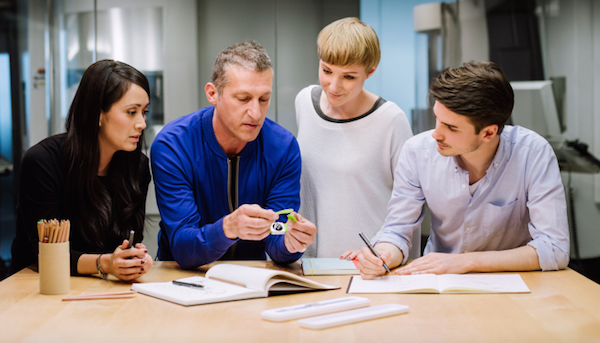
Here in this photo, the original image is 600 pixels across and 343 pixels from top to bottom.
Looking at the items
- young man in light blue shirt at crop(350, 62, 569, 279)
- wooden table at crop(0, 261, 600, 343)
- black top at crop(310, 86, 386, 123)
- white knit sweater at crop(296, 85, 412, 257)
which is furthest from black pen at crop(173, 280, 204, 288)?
black top at crop(310, 86, 386, 123)

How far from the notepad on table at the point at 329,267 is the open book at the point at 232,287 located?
0.20 m

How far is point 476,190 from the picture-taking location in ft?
6.66

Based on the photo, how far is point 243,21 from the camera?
4129 mm

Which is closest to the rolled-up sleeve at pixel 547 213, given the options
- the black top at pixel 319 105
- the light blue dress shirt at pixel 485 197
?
the light blue dress shirt at pixel 485 197

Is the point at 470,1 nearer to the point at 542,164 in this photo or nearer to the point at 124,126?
the point at 542,164

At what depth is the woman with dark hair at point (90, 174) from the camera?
1.81 meters

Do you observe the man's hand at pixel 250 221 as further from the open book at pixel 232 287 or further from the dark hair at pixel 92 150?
the dark hair at pixel 92 150

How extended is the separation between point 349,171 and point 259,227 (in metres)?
0.75

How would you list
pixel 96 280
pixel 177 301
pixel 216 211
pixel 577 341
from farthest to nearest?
pixel 216 211
pixel 96 280
pixel 177 301
pixel 577 341

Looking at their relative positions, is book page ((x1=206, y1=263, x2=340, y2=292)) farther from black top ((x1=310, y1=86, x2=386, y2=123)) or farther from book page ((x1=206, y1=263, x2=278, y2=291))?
black top ((x1=310, y1=86, x2=386, y2=123))

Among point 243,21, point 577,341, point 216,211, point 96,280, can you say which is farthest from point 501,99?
point 243,21

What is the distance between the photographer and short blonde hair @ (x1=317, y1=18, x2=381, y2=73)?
7.00 feet

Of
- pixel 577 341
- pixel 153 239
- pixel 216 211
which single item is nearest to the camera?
pixel 577 341

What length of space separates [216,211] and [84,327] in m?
0.87
